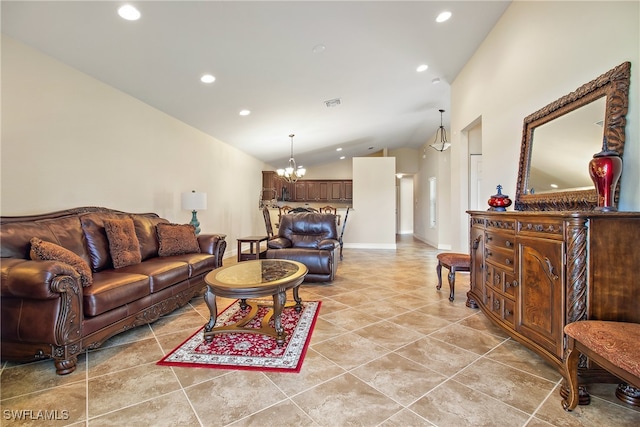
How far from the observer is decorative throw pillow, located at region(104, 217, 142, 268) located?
2.80 meters

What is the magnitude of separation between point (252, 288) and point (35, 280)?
4.35ft

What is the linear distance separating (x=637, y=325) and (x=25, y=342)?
3645 mm

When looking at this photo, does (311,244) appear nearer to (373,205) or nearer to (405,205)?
(373,205)

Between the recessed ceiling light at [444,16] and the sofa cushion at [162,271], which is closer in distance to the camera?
the sofa cushion at [162,271]

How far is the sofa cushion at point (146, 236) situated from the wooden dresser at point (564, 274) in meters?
3.67

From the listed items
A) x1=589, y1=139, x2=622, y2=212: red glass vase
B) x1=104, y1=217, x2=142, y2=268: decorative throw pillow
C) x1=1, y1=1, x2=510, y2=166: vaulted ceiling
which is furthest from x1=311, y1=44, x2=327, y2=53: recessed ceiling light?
x1=104, y1=217, x2=142, y2=268: decorative throw pillow

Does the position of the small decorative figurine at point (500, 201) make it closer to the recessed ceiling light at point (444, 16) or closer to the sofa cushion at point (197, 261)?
the recessed ceiling light at point (444, 16)

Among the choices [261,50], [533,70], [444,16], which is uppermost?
[444,16]

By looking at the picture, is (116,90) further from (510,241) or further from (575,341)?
(575,341)

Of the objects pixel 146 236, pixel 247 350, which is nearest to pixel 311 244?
pixel 146 236

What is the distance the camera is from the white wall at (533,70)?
183 cm

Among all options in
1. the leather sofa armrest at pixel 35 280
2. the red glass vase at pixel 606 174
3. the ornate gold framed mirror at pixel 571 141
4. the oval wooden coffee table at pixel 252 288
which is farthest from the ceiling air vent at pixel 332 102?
the leather sofa armrest at pixel 35 280

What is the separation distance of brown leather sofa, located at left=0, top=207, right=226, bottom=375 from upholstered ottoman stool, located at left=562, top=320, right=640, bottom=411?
300 centimetres

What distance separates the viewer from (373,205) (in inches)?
321
